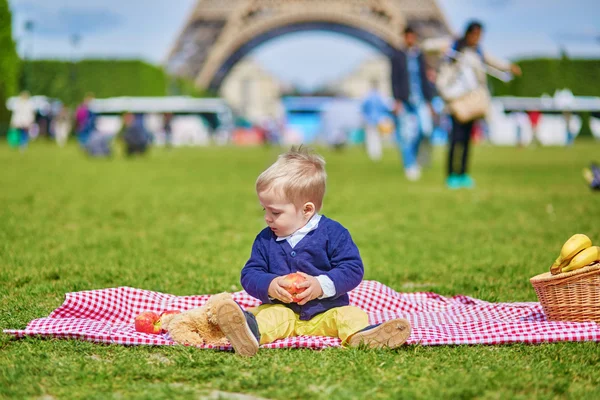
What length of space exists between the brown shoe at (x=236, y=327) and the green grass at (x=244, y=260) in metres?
0.05

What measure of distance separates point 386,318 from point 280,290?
0.80 metres

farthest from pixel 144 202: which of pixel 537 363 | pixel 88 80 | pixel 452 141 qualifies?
pixel 88 80

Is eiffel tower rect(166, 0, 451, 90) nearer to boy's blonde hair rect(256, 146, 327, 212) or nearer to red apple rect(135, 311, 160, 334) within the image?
boy's blonde hair rect(256, 146, 327, 212)

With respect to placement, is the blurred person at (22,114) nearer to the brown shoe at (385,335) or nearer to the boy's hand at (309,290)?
the boy's hand at (309,290)

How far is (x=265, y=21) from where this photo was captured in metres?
41.0

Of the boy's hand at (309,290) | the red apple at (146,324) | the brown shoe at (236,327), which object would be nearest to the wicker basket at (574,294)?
the boy's hand at (309,290)

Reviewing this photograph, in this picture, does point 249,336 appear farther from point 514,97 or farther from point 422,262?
point 514,97

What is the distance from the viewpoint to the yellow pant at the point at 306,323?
3133 mm

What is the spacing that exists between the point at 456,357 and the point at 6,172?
12.6 meters

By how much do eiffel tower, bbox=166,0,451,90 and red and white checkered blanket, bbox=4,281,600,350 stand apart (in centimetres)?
3488

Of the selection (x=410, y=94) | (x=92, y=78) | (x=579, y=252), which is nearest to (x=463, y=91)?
(x=410, y=94)

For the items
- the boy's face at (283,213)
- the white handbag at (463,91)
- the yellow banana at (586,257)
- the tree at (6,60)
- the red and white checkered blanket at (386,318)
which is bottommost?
the red and white checkered blanket at (386,318)

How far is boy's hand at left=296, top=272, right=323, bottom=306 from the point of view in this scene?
3.09 m

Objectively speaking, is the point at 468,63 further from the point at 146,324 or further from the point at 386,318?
the point at 146,324
